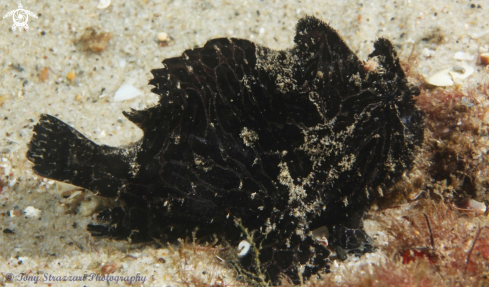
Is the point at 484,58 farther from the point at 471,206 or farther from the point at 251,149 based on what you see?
the point at 251,149

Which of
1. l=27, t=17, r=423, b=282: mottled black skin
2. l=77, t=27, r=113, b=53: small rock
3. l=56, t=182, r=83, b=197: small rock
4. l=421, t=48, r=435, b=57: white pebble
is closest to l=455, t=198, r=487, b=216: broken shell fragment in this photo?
l=27, t=17, r=423, b=282: mottled black skin

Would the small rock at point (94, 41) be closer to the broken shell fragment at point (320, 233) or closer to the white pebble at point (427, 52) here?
the broken shell fragment at point (320, 233)

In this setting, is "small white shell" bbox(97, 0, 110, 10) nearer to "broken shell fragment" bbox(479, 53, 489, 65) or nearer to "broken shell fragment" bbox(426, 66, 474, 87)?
"broken shell fragment" bbox(426, 66, 474, 87)

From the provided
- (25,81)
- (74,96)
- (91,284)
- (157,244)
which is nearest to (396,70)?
(157,244)

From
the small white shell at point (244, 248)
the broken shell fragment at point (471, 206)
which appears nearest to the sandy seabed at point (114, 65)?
the small white shell at point (244, 248)

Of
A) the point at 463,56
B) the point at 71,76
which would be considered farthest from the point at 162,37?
the point at 463,56
